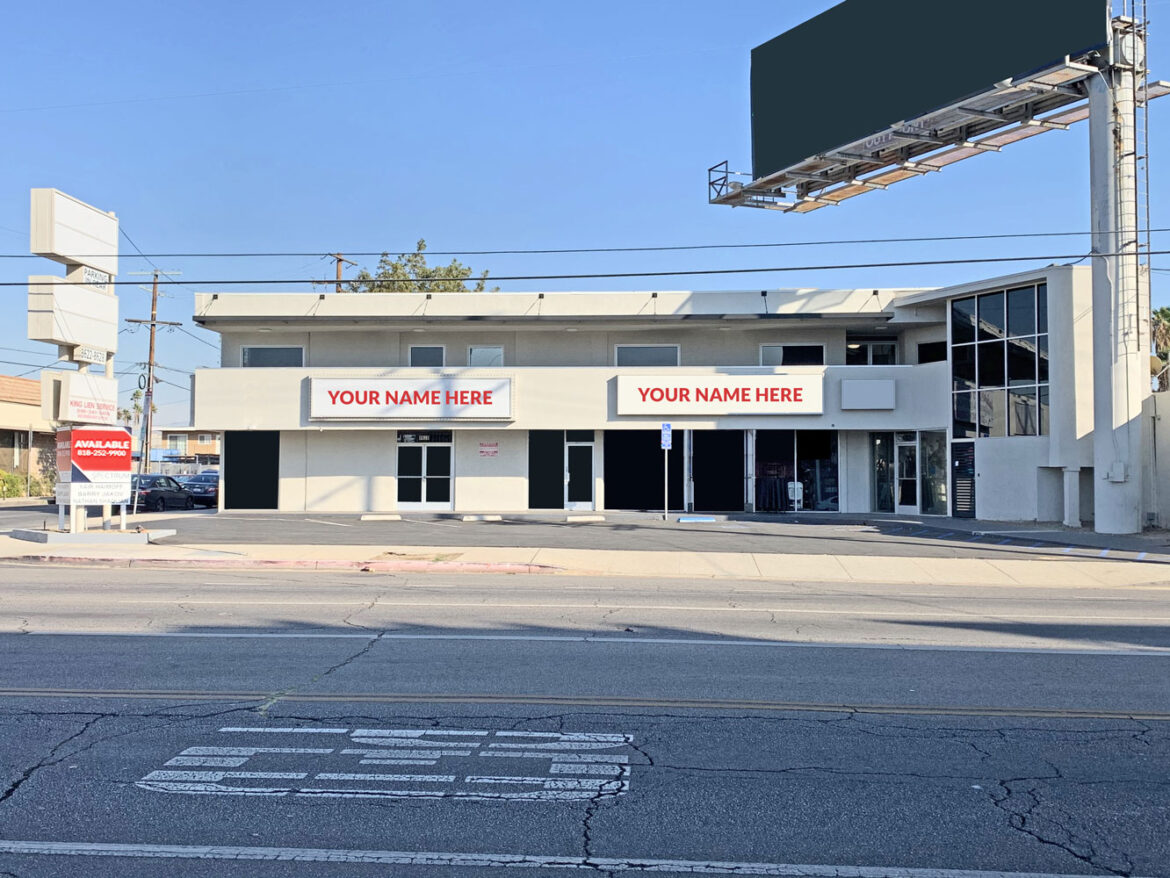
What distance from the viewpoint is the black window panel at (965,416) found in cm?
2884

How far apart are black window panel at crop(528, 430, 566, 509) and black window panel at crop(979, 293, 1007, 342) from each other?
13.3 metres

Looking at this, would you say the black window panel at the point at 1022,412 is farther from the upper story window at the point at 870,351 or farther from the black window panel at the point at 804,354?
the black window panel at the point at 804,354

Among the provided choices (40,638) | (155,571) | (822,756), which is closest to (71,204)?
(155,571)

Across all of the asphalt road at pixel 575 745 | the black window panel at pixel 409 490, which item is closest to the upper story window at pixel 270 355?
the black window panel at pixel 409 490

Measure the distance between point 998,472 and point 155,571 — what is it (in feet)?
71.3

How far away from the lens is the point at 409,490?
1316 inches

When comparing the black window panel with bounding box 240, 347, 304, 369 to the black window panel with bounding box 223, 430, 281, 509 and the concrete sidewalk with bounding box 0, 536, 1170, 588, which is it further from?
the concrete sidewalk with bounding box 0, 536, 1170, 588

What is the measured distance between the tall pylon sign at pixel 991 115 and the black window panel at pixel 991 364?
481mm

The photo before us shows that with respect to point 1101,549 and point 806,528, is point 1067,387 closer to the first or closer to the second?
point 1101,549

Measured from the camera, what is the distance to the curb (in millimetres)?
18344

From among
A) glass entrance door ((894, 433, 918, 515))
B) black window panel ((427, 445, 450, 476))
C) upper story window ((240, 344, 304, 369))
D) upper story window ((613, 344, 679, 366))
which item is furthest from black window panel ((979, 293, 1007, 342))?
upper story window ((240, 344, 304, 369))

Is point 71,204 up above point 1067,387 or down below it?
above

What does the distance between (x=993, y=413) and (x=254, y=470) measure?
23.3 m

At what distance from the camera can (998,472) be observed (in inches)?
1100
